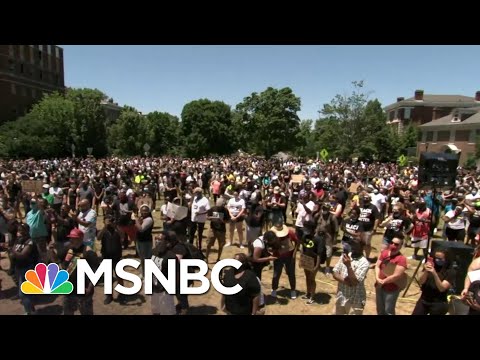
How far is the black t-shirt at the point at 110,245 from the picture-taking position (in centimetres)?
611

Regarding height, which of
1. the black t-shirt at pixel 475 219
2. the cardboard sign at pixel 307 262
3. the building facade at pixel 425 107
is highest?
the building facade at pixel 425 107

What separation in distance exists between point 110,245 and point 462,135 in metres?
44.7

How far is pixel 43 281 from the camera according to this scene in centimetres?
578

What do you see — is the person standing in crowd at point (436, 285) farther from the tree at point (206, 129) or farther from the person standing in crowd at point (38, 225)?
the tree at point (206, 129)

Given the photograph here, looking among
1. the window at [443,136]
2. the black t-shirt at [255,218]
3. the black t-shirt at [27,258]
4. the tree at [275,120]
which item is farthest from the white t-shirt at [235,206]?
the window at [443,136]

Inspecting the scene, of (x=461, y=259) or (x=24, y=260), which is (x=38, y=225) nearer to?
(x=24, y=260)

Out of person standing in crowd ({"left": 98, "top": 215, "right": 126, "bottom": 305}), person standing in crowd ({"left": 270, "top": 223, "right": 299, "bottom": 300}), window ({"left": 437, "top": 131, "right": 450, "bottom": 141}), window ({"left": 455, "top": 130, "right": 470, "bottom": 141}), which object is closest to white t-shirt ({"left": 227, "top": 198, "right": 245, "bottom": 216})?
person standing in crowd ({"left": 270, "top": 223, "right": 299, "bottom": 300})

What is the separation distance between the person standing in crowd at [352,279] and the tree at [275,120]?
41949 millimetres

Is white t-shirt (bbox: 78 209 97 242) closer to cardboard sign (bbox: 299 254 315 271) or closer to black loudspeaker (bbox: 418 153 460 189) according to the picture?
cardboard sign (bbox: 299 254 315 271)

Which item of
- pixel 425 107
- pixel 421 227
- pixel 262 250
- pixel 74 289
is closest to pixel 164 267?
pixel 74 289

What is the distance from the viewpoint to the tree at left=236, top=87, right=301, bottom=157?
46.2 metres
